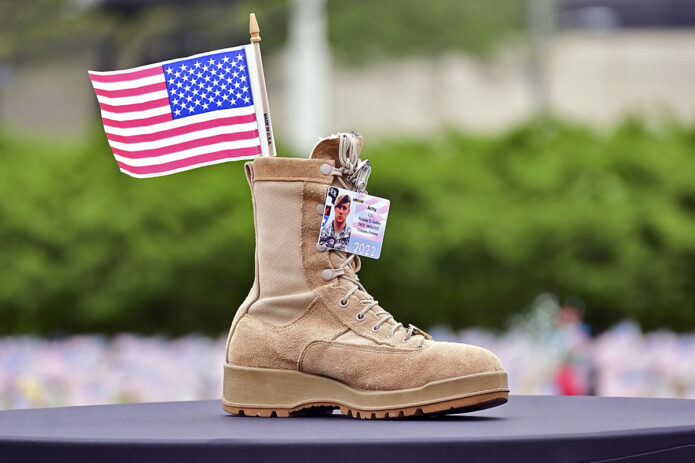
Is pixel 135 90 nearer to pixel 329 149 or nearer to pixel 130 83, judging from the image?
pixel 130 83

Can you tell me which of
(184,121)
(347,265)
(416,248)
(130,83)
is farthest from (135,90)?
(416,248)

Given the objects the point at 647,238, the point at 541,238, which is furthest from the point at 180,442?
the point at 647,238

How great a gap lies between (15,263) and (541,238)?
2.67 m

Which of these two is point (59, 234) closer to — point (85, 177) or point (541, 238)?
point (85, 177)

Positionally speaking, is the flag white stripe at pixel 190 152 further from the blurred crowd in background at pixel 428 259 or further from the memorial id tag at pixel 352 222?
the blurred crowd in background at pixel 428 259

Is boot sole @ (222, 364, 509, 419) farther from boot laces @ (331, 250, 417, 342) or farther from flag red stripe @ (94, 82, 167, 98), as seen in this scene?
flag red stripe @ (94, 82, 167, 98)

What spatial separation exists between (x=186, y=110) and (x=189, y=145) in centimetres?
7

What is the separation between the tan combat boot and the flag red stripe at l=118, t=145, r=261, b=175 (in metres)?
0.05

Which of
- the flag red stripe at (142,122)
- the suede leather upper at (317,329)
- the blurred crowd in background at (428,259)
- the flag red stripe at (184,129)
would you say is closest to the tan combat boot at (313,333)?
the suede leather upper at (317,329)

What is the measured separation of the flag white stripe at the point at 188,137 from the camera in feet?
7.06

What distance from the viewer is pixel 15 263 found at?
5543 millimetres

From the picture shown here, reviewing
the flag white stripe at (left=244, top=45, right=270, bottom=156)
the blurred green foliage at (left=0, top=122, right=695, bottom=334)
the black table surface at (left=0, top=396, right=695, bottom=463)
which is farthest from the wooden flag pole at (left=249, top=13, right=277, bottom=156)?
the blurred green foliage at (left=0, top=122, right=695, bottom=334)

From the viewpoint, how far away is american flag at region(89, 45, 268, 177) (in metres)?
2.15

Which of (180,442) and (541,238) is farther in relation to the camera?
(541,238)
